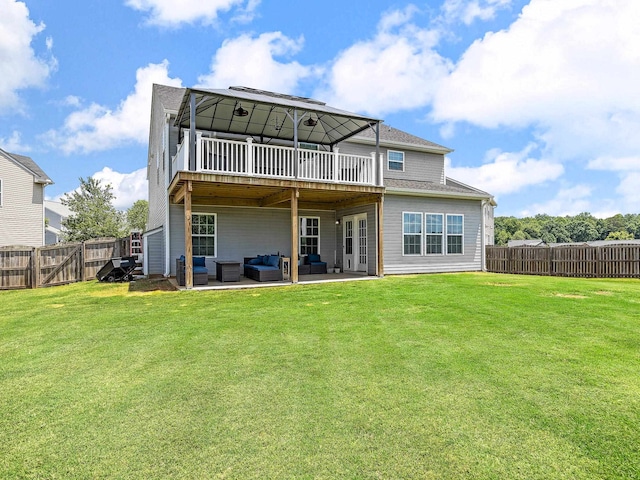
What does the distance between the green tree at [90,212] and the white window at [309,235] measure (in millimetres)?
25747

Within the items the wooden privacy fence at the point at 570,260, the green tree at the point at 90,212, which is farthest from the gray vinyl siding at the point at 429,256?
the green tree at the point at 90,212

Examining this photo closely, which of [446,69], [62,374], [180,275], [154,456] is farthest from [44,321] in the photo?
[446,69]

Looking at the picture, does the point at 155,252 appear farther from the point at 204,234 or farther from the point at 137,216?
Result: the point at 137,216

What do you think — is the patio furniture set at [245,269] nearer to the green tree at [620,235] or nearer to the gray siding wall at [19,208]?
the gray siding wall at [19,208]

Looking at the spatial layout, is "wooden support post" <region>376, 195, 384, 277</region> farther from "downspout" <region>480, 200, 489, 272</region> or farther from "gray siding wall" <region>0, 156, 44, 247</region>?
"gray siding wall" <region>0, 156, 44, 247</region>

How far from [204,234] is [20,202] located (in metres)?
10.6

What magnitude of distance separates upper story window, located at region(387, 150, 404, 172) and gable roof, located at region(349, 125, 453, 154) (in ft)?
1.47

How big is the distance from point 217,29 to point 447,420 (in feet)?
47.5

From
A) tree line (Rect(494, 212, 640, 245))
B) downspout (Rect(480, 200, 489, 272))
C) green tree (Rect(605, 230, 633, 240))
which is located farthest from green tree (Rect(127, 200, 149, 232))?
green tree (Rect(605, 230, 633, 240))

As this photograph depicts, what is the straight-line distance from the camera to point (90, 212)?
1304 inches

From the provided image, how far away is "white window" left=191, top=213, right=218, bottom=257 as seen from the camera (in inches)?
502

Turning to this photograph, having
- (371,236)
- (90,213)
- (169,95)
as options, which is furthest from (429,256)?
(90,213)

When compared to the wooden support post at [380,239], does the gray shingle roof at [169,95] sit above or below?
above

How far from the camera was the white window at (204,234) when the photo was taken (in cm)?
1274
